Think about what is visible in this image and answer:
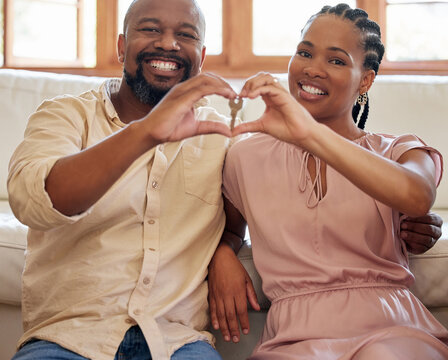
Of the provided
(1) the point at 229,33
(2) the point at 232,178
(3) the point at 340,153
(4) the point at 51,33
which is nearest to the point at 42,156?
(2) the point at 232,178

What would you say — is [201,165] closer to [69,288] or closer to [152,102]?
[152,102]

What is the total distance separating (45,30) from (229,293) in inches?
98.3

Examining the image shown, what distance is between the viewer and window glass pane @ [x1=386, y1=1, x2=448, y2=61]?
125 inches

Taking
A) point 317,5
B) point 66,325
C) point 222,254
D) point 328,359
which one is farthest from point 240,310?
point 317,5

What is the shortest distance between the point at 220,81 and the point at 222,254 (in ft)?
1.67

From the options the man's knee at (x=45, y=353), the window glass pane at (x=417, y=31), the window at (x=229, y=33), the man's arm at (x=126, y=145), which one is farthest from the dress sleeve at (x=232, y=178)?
the window glass pane at (x=417, y=31)

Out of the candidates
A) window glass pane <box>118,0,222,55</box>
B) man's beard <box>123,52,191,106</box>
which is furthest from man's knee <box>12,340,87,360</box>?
window glass pane <box>118,0,222,55</box>

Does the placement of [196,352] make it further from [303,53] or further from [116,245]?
[303,53]

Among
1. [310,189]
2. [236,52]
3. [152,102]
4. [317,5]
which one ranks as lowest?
[310,189]

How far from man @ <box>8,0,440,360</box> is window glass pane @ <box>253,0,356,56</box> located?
1733 mm

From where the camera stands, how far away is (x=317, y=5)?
10.6ft

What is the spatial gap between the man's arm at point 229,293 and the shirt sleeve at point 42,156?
38cm

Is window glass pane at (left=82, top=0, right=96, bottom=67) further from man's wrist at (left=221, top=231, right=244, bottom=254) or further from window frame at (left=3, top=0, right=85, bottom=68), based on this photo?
man's wrist at (left=221, top=231, right=244, bottom=254)

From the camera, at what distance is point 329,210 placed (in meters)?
1.36
